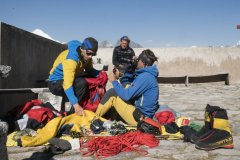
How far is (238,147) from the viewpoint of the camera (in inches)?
194

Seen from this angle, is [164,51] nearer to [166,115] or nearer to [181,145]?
[166,115]

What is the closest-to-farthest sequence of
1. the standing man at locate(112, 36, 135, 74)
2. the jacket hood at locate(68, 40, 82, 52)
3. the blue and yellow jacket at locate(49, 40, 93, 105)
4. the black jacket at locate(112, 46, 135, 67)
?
the blue and yellow jacket at locate(49, 40, 93, 105)
the jacket hood at locate(68, 40, 82, 52)
the standing man at locate(112, 36, 135, 74)
the black jacket at locate(112, 46, 135, 67)

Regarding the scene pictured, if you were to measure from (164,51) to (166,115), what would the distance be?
11096mm

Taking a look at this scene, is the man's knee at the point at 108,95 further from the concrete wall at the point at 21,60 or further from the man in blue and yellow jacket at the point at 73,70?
the concrete wall at the point at 21,60

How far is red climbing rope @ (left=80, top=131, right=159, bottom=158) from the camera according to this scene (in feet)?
15.0

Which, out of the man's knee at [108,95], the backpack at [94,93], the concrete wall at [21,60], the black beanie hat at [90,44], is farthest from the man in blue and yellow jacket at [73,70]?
the concrete wall at [21,60]

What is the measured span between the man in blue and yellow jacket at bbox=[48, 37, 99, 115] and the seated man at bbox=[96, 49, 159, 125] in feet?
1.58

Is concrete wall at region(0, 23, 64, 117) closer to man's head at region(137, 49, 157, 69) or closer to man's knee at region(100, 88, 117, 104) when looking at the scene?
man's knee at region(100, 88, 117, 104)

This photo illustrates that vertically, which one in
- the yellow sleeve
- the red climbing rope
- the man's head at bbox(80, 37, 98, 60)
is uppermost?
the man's head at bbox(80, 37, 98, 60)

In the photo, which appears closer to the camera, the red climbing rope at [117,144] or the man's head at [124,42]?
the red climbing rope at [117,144]

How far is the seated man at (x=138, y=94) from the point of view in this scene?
579 cm

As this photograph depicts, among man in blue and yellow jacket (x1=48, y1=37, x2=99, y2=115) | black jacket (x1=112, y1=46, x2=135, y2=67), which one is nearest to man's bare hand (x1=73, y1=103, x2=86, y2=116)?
man in blue and yellow jacket (x1=48, y1=37, x2=99, y2=115)

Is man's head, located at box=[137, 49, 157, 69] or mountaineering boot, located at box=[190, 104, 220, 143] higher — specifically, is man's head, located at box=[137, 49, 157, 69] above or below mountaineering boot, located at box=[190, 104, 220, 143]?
above

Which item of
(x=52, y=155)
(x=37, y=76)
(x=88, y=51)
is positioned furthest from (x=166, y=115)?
(x=37, y=76)
